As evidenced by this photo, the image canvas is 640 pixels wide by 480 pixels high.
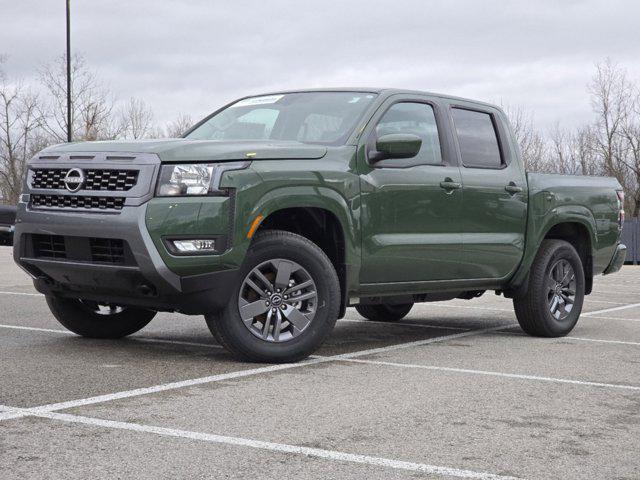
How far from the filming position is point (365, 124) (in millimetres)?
7594

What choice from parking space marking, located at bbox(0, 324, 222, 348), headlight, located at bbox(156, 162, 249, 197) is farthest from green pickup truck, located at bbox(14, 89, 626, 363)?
parking space marking, located at bbox(0, 324, 222, 348)

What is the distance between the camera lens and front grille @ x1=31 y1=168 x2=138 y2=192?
659 centimetres

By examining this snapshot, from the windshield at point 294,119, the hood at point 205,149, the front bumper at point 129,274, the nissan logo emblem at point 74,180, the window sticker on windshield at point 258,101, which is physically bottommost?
the front bumper at point 129,274

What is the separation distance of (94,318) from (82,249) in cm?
147

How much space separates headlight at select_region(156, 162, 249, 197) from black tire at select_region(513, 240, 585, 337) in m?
3.67

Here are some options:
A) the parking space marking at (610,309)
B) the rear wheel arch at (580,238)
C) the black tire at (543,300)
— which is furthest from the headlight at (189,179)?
the parking space marking at (610,309)

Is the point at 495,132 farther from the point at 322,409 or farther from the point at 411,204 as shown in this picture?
the point at 322,409

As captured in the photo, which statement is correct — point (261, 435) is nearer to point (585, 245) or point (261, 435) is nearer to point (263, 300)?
point (263, 300)

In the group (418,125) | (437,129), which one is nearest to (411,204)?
(418,125)

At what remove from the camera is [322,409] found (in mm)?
5418

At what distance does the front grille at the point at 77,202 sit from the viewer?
6.61 metres

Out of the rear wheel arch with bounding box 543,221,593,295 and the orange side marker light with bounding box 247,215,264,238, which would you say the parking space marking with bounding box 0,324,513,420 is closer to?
the orange side marker light with bounding box 247,215,264,238

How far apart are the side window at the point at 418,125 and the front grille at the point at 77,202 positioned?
86.2 inches

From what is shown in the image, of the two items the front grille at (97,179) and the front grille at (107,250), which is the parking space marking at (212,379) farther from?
the front grille at (97,179)
